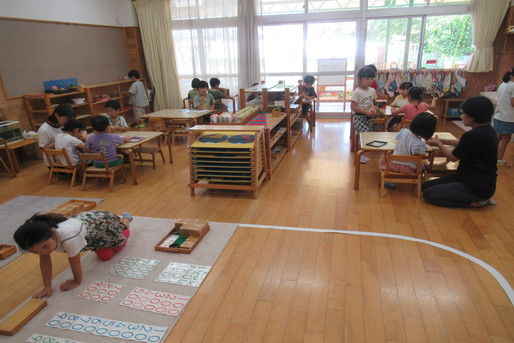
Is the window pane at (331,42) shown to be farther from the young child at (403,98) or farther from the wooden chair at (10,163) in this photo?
the wooden chair at (10,163)

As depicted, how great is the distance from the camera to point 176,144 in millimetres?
7215

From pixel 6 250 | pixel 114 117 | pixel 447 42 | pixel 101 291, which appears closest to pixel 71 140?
pixel 114 117

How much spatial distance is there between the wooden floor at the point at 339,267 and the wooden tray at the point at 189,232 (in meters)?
0.33

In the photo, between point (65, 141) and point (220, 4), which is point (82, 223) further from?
point (220, 4)

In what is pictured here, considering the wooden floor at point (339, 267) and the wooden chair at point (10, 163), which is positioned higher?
the wooden chair at point (10, 163)

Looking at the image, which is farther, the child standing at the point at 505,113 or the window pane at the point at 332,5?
the window pane at the point at 332,5

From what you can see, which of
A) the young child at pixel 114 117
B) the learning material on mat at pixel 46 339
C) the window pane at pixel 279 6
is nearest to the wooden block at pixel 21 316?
the learning material on mat at pixel 46 339

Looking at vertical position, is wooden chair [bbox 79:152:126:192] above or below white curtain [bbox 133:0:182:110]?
below

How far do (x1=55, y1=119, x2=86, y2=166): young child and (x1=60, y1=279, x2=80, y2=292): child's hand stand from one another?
255 centimetres

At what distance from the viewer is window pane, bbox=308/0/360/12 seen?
808 cm

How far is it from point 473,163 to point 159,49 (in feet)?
26.1

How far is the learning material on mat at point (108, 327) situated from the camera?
228cm

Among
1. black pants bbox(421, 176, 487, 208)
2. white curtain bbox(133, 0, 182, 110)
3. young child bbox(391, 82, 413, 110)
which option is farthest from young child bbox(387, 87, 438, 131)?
white curtain bbox(133, 0, 182, 110)

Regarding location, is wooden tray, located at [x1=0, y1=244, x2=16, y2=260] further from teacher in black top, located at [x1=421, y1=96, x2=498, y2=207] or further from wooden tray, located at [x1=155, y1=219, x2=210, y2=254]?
teacher in black top, located at [x1=421, y1=96, x2=498, y2=207]
